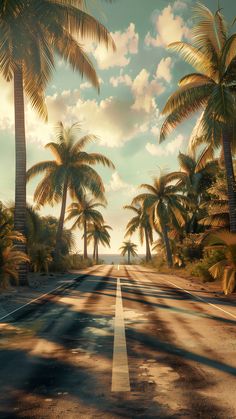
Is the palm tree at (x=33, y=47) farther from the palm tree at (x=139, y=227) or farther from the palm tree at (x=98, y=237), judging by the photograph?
the palm tree at (x=98, y=237)

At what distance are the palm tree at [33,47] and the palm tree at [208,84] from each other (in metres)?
4.42

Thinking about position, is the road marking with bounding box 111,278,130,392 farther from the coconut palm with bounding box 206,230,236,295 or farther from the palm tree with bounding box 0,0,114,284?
the palm tree with bounding box 0,0,114,284

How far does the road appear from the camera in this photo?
3.63 meters

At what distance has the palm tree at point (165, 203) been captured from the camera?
3453 centimetres

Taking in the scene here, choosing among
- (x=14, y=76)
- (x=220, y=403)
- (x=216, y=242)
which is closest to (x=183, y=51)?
(x=14, y=76)

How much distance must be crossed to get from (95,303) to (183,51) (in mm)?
13848

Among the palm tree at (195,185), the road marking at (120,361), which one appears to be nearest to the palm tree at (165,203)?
the palm tree at (195,185)

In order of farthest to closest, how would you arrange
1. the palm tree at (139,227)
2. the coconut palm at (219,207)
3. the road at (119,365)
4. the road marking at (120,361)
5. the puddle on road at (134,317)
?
the palm tree at (139,227) → the coconut palm at (219,207) → the puddle on road at (134,317) → the road marking at (120,361) → the road at (119,365)

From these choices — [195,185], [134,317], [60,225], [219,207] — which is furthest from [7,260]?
[195,185]

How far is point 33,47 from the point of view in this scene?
55.6 ft

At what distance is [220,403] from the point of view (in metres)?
3.70

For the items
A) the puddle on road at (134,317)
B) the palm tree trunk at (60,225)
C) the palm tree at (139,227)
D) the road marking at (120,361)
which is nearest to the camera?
the road marking at (120,361)

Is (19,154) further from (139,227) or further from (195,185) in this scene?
(139,227)

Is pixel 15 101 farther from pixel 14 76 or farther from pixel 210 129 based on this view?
pixel 210 129
